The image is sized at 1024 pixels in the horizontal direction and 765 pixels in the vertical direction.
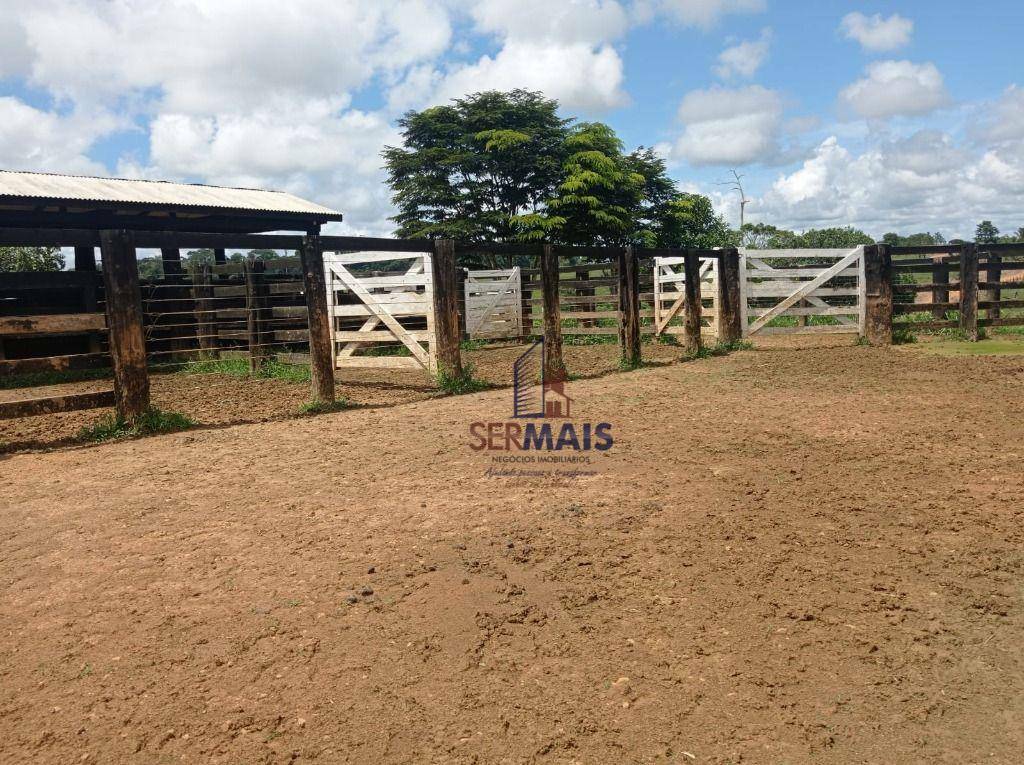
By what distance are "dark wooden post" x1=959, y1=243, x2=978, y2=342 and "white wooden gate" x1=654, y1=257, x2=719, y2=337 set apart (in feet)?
13.8

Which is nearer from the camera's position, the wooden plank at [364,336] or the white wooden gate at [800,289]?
the wooden plank at [364,336]

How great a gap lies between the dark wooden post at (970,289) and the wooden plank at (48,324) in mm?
13234

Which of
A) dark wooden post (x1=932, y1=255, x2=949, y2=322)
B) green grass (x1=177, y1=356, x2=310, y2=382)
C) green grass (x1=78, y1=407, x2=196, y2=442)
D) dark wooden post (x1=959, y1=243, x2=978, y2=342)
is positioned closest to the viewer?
green grass (x1=78, y1=407, x2=196, y2=442)

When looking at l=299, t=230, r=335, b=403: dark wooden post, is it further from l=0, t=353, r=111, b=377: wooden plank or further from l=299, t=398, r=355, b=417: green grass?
l=0, t=353, r=111, b=377: wooden plank

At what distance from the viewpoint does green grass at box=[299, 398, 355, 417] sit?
7.87 metres

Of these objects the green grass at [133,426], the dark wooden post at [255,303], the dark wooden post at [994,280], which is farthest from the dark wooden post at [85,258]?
the dark wooden post at [994,280]

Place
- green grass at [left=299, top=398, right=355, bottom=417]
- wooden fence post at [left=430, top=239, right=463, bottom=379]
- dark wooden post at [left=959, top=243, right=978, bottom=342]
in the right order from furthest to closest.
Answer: dark wooden post at [left=959, top=243, right=978, bottom=342]
wooden fence post at [left=430, top=239, right=463, bottom=379]
green grass at [left=299, top=398, right=355, bottom=417]

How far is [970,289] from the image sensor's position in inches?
514

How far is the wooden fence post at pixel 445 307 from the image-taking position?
29.1ft

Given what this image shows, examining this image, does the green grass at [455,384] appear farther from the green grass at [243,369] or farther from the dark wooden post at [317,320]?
the green grass at [243,369]

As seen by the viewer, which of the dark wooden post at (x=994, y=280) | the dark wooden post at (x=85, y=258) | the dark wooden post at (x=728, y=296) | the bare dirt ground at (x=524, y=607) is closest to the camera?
the bare dirt ground at (x=524, y=607)

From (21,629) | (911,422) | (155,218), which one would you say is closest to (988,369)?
(911,422)

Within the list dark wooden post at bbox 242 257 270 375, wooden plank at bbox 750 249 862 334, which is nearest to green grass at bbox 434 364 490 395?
dark wooden post at bbox 242 257 270 375

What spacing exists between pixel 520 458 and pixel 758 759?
347 centimetres
